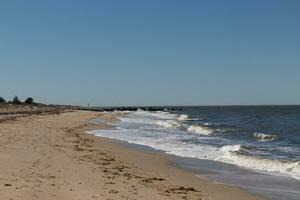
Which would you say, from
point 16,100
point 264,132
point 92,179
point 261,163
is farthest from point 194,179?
point 16,100

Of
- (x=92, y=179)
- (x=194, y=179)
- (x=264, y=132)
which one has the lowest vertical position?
(x=194, y=179)

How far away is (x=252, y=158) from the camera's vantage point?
831 inches

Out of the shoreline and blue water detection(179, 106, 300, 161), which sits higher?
blue water detection(179, 106, 300, 161)

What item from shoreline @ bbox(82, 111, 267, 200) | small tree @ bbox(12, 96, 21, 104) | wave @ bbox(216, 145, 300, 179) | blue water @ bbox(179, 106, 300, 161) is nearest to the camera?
shoreline @ bbox(82, 111, 267, 200)

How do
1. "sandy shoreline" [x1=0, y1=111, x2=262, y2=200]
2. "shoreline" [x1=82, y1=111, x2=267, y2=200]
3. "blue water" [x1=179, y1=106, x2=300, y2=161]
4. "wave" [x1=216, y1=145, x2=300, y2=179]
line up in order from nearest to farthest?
1. "sandy shoreline" [x1=0, y1=111, x2=262, y2=200]
2. "shoreline" [x1=82, y1=111, x2=267, y2=200]
3. "wave" [x1=216, y1=145, x2=300, y2=179]
4. "blue water" [x1=179, y1=106, x2=300, y2=161]

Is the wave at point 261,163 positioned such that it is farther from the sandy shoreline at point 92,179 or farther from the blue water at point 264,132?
the sandy shoreline at point 92,179

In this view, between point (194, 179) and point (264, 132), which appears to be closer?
point (194, 179)

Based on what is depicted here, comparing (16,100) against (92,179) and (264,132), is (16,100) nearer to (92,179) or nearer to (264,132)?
(264,132)

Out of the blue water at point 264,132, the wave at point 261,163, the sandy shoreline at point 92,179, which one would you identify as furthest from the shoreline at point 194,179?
the blue water at point 264,132

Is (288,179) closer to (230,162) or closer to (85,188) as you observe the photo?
(230,162)

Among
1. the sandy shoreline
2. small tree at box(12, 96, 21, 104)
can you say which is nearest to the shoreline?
the sandy shoreline

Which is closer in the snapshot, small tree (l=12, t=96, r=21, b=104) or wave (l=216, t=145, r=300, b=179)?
wave (l=216, t=145, r=300, b=179)

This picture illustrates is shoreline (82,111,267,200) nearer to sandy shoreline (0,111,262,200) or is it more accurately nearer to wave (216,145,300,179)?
sandy shoreline (0,111,262,200)

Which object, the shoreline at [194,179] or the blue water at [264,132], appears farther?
the blue water at [264,132]
